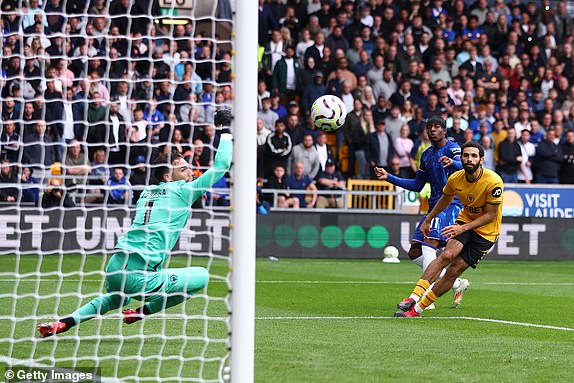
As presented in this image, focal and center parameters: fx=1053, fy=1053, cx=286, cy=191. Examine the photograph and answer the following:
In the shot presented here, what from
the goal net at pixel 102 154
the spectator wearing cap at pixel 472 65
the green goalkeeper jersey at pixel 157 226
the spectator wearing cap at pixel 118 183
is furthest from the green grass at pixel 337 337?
the spectator wearing cap at pixel 472 65

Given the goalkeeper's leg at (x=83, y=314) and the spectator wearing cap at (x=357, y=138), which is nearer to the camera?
the goalkeeper's leg at (x=83, y=314)

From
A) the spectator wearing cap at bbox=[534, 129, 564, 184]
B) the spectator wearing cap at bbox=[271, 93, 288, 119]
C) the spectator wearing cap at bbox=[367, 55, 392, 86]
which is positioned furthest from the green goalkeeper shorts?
the spectator wearing cap at bbox=[534, 129, 564, 184]

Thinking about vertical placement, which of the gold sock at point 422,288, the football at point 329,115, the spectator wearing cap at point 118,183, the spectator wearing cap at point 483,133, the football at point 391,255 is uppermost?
the football at point 329,115

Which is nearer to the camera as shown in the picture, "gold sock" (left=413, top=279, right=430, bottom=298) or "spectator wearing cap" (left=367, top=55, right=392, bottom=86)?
"gold sock" (left=413, top=279, right=430, bottom=298)

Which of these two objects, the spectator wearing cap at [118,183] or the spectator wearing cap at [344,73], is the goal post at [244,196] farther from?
the spectator wearing cap at [344,73]

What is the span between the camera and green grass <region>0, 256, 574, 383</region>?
699cm

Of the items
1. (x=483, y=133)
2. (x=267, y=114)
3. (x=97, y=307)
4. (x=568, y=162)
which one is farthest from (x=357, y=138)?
(x=97, y=307)

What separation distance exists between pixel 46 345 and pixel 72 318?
29 centimetres

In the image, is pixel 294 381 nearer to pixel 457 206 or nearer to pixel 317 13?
pixel 457 206

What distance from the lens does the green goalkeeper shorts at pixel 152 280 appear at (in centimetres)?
818

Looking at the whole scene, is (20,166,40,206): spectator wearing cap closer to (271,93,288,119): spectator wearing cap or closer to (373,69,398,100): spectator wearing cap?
(271,93,288,119): spectator wearing cap

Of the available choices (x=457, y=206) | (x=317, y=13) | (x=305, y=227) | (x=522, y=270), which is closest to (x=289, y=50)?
(x=317, y=13)

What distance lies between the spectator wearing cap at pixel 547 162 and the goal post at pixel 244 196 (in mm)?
18114

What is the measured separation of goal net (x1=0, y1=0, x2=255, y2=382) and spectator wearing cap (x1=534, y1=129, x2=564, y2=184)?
7852mm
